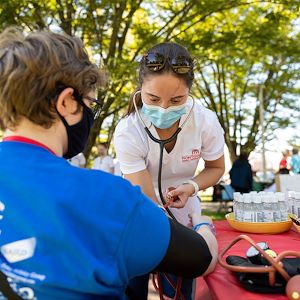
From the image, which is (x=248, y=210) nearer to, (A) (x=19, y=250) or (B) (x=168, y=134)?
(B) (x=168, y=134)

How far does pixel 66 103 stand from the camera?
1.13 m

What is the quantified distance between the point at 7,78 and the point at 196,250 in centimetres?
64

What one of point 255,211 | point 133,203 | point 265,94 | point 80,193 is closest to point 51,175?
point 80,193

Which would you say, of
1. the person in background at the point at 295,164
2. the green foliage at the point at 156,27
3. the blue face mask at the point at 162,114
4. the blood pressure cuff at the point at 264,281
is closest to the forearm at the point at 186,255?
the blood pressure cuff at the point at 264,281

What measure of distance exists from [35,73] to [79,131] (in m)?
0.20

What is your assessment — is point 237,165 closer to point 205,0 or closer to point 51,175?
point 205,0

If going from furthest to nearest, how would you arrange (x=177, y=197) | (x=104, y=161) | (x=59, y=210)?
(x=104, y=161) < (x=177, y=197) < (x=59, y=210)

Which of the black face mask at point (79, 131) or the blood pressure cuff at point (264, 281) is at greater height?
the black face mask at point (79, 131)

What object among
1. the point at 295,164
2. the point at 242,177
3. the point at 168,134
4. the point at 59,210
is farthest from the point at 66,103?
the point at 295,164

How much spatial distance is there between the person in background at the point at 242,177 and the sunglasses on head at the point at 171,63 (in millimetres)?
6947

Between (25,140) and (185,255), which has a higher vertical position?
(25,140)

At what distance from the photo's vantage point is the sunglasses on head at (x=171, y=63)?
5.92 feet

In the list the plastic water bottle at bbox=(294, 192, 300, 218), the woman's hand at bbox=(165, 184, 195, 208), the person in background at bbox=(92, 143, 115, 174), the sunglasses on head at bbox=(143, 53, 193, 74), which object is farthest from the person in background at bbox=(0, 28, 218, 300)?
the person in background at bbox=(92, 143, 115, 174)

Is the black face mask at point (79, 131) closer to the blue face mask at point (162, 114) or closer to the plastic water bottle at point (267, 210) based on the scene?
the blue face mask at point (162, 114)
